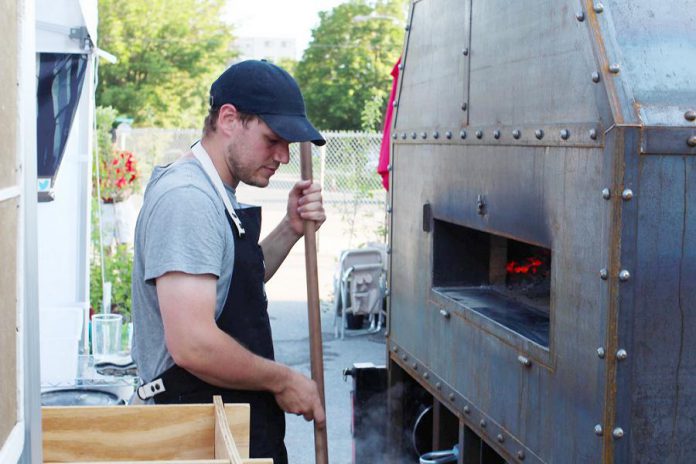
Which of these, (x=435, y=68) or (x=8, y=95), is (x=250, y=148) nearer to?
(x=435, y=68)

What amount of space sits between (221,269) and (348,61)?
37255 mm

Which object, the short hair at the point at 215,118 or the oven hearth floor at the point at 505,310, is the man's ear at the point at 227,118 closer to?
the short hair at the point at 215,118

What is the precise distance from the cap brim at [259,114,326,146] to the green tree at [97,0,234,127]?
3079 centimetres

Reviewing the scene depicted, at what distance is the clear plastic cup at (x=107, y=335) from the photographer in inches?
226

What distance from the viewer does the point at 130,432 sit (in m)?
2.14

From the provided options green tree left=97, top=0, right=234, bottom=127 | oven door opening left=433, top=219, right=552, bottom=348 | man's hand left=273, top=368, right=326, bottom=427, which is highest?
green tree left=97, top=0, right=234, bottom=127

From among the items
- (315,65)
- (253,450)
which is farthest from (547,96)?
(315,65)

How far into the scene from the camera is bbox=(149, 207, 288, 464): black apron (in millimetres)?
2664

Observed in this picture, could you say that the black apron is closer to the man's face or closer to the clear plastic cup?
the man's face

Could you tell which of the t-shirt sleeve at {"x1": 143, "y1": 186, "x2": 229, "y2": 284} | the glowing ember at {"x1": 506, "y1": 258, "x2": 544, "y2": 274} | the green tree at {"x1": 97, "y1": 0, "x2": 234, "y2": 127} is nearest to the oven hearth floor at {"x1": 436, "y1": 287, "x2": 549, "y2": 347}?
the glowing ember at {"x1": 506, "y1": 258, "x2": 544, "y2": 274}

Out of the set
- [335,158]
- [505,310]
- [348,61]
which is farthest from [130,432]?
[348,61]

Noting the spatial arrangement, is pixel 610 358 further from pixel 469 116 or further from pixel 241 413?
pixel 469 116

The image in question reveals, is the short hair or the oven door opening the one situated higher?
the short hair

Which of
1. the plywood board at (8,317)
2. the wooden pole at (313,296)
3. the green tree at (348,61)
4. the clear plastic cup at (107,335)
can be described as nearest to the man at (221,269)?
the wooden pole at (313,296)
